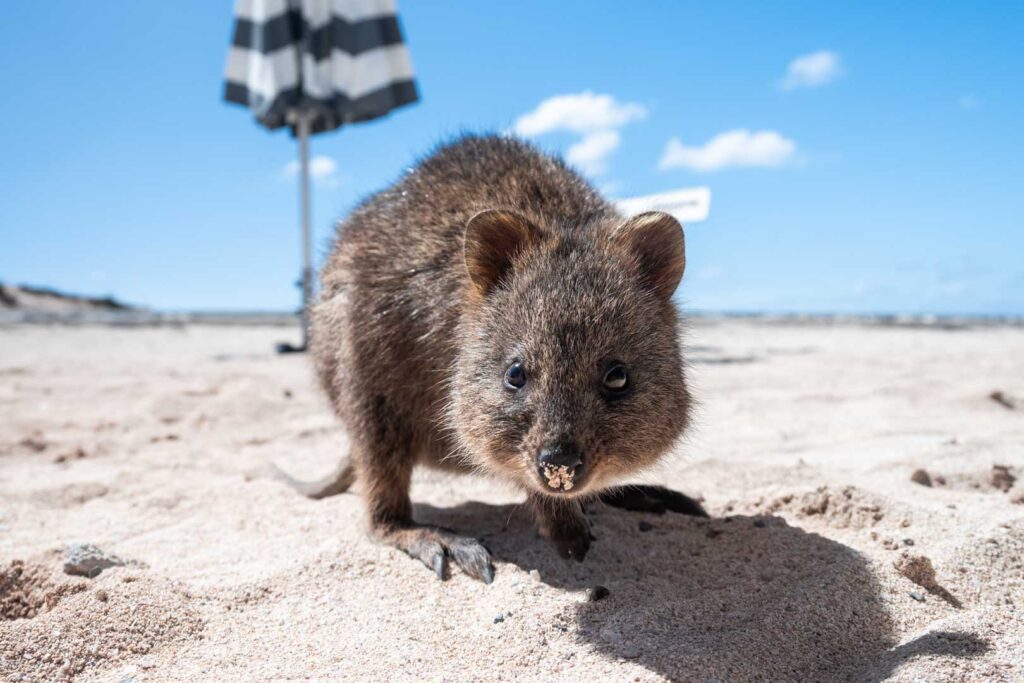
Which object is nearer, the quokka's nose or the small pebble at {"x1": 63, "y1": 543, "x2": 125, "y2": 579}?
the quokka's nose

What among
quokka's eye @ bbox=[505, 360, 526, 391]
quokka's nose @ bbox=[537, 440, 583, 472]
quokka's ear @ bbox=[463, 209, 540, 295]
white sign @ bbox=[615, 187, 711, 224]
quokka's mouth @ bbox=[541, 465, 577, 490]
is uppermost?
white sign @ bbox=[615, 187, 711, 224]

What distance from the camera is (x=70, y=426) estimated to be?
6.02m

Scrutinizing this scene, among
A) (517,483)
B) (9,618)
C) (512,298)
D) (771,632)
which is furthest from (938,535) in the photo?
(9,618)

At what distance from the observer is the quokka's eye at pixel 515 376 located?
274cm

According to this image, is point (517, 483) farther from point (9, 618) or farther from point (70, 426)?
point (70, 426)

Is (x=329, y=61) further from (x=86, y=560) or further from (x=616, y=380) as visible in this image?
(x=616, y=380)

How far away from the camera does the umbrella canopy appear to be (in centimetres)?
920

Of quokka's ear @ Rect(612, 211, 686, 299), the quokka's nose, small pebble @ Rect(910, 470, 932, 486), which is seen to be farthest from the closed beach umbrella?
the quokka's nose

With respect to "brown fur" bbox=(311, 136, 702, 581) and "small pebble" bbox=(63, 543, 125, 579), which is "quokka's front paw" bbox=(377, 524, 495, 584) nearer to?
"brown fur" bbox=(311, 136, 702, 581)

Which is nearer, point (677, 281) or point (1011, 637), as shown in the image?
point (1011, 637)

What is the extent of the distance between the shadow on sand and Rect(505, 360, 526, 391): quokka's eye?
76 cm

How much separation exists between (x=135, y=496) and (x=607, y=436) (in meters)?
2.85

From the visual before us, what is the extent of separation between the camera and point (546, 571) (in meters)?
2.99

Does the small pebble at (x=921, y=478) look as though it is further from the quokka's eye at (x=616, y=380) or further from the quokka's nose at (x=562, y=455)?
the quokka's nose at (x=562, y=455)
